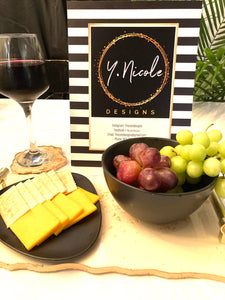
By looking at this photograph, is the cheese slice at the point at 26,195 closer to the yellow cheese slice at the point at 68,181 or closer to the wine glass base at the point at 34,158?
the yellow cheese slice at the point at 68,181

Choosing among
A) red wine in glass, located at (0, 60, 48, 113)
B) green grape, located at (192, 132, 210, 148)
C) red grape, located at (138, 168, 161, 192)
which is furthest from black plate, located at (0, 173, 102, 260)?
red wine in glass, located at (0, 60, 48, 113)

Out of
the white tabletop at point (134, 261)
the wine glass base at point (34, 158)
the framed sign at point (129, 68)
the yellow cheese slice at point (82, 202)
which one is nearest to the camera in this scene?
the white tabletop at point (134, 261)

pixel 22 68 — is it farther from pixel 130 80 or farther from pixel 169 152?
pixel 169 152

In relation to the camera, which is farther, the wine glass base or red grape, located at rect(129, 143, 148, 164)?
the wine glass base

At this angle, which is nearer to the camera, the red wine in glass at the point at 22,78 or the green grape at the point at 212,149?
the green grape at the point at 212,149

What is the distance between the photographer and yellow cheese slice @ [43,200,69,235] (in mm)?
462

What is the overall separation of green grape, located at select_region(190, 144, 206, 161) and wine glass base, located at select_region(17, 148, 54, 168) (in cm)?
43

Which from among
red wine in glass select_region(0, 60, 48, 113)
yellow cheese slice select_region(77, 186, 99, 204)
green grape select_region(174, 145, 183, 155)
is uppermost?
red wine in glass select_region(0, 60, 48, 113)

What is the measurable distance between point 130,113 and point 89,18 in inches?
9.6

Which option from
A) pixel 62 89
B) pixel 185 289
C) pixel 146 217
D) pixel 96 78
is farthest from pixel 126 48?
pixel 62 89

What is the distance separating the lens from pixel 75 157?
0.75 meters

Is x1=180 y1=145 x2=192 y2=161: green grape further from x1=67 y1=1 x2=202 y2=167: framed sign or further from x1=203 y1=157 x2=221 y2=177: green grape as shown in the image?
x1=67 y1=1 x2=202 y2=167: framed sign

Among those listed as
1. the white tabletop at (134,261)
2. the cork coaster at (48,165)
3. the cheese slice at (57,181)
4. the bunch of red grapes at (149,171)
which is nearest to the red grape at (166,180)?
the bunch of red grapes at (149,171)

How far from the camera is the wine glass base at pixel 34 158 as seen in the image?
2.47 feet
